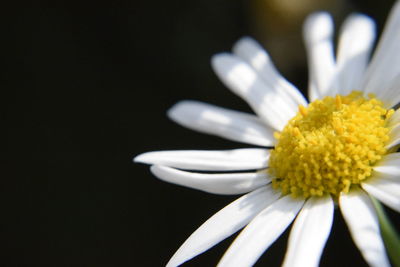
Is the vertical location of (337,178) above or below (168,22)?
below

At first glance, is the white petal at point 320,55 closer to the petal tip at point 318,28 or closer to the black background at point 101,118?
the petal tip at point 318,28

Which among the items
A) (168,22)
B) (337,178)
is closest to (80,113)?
(168,22)

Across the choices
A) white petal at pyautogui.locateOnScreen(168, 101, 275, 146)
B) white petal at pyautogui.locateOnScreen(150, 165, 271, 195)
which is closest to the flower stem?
white petal at pyautogui.locateOnScreen(150, 165, 271, 195)

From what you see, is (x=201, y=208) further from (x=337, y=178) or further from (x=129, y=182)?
(x=337, y=178)

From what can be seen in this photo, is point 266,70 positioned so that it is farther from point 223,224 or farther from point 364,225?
point 364,225

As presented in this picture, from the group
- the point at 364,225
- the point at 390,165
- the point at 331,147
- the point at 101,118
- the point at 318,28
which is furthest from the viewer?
the point at 101,118

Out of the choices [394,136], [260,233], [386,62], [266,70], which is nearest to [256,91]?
[266,70]

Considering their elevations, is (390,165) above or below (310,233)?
above
